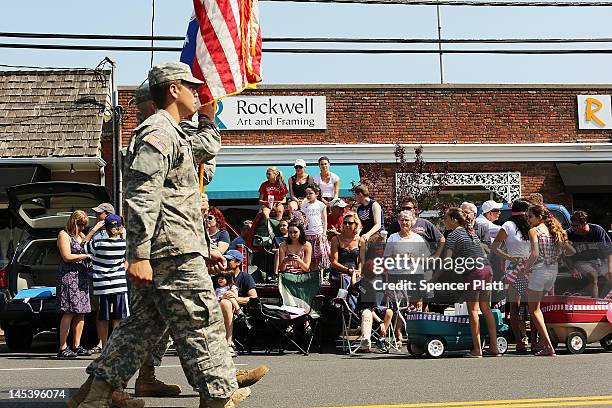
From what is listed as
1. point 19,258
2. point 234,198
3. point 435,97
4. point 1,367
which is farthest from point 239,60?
point 435,97

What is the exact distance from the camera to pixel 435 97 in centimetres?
2527

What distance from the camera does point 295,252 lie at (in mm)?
13367

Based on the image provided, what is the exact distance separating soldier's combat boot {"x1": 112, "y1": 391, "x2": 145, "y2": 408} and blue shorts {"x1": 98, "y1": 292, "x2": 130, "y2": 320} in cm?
568

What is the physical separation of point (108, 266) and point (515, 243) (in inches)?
204

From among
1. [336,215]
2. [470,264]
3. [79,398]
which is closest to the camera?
[79,398]

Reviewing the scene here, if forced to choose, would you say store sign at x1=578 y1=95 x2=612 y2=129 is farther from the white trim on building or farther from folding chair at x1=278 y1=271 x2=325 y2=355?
folding chair at x1=278 y1=271 x2=325 y2=355

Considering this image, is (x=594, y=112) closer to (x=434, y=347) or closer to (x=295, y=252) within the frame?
Answer: (x=295, y=252)

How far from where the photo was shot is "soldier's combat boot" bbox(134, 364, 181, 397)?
7.32m

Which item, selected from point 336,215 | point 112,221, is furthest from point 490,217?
point 112,221

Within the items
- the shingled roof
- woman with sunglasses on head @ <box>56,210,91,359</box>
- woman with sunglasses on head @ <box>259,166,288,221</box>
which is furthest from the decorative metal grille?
woman with sunglasses on head @ <box>56,210,91,359</box>

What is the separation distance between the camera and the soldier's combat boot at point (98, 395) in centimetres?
582

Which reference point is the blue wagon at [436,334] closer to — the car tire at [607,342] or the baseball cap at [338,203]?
the car tire at [607,342]

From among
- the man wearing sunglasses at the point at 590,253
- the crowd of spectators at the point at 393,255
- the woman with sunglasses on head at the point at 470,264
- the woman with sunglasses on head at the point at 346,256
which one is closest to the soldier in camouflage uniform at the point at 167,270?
the crowd of spectators at the point at 393,255

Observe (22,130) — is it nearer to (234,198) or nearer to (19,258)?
(234,198)
